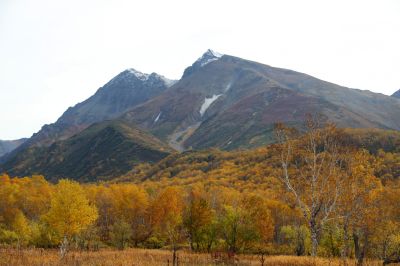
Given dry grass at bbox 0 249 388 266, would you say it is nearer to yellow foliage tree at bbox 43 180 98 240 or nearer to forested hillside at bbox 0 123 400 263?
forested hillside at bbox 0 123 400 263

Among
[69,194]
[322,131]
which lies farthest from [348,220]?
[69,194]

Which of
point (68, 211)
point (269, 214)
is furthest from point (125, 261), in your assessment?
point (269, 214)

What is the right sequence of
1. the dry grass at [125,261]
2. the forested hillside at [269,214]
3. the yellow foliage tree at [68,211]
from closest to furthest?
1. the dry grass at [125,261]
2. the forested hillside at [269,214]
3. the yellow foliage tree at [68,211]

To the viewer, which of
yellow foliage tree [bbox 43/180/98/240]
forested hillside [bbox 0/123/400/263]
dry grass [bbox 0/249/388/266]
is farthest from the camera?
A: yellow foliage tree [bbox 43/180/98/240]

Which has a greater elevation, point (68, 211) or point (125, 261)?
point (125, 261)

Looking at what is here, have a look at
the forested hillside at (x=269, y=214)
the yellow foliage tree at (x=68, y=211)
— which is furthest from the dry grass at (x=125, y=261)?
the yellow foliage tree at (x=68, y=211)

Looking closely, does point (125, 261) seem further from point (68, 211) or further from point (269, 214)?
point (269, 214)

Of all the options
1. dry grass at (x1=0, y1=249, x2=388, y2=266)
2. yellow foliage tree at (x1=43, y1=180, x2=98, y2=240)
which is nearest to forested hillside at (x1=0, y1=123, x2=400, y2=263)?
yellow foliage tree at (x1=43, y1=180, x2=98, y2=240)

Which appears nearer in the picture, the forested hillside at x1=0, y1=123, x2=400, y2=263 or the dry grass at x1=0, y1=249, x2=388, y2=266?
the dry grass at x1=0, y1=249, x2=388, y2=266

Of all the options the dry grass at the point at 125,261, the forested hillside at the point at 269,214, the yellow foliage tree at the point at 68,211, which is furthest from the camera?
the yellow foliage tree at the point at 68,211

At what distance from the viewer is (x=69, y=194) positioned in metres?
43.9

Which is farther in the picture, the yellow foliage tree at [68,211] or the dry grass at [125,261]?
the yellow foliage tree at [68,211]

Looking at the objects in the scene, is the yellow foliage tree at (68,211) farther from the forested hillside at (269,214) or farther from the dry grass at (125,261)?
the dry grass at (125,261)

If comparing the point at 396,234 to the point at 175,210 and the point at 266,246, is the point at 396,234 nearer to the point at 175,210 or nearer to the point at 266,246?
the point at 266,246
